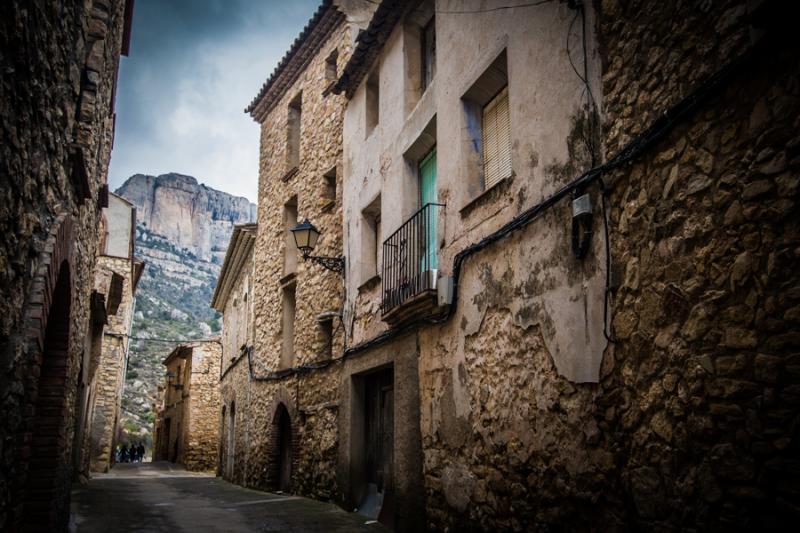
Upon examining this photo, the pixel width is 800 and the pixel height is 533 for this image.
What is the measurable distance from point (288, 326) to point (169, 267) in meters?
77.1

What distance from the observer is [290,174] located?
13.1 m

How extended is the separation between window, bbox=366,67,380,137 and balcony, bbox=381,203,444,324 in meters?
2.51

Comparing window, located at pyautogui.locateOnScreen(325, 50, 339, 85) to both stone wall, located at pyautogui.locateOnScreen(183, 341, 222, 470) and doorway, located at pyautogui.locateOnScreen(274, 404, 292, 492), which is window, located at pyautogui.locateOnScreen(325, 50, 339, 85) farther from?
stone wall, located at pyautogui.locateOnScreen(183, 341, 222, 470)

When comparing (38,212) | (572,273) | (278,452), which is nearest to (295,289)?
(278,452)

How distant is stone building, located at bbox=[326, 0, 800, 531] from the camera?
287 centimetres

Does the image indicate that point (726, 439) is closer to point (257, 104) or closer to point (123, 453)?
point (257, 104)

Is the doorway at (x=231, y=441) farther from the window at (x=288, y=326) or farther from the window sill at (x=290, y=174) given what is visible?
the window sill at (x=290, y=174)

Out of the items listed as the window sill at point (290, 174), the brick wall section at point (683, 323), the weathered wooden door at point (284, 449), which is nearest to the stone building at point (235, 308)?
the window sill at point (290, 174)

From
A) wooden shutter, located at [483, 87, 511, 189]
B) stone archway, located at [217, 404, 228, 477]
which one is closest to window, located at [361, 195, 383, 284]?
wooden shutter, located at [483, 87, 511, 189]

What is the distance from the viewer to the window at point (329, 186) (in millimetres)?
11242

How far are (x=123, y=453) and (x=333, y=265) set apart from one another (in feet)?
99.7

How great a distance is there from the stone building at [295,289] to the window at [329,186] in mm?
Answer: 19

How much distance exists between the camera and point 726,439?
9.74 feet

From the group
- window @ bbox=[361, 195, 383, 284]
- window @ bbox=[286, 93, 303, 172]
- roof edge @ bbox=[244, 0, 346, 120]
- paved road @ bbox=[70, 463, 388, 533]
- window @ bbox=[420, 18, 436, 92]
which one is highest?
roof edge @ bbox=[244, 0, 346, 120]
